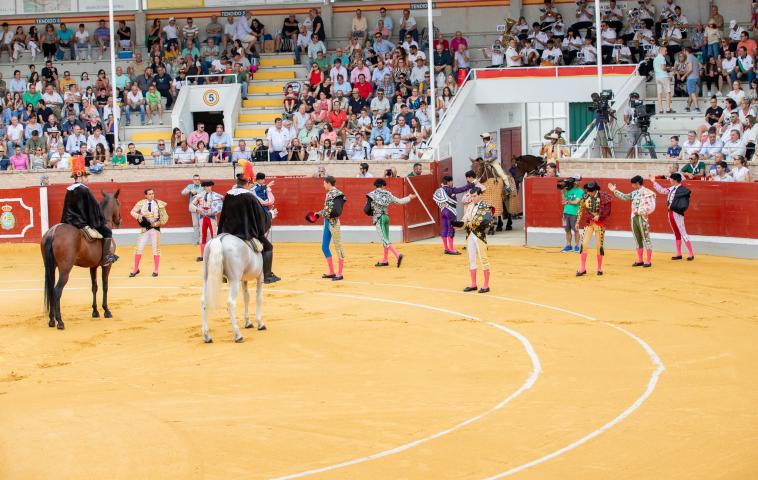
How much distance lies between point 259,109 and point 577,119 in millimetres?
8868

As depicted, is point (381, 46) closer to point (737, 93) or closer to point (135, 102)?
point (135, 102)

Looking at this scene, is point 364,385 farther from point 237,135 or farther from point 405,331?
point 237,135

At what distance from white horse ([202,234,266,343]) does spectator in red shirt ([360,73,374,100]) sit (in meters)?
16.6

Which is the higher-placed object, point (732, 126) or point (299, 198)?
point (732, 126)

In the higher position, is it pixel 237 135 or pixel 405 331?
pixel 237 135

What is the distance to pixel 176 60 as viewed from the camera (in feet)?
118

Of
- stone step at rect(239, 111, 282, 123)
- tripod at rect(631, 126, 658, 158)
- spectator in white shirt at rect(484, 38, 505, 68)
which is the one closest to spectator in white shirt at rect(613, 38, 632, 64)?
spectator in white shirt at rect(484, 38, 505, 68)

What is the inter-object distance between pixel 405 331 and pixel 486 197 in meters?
10.7

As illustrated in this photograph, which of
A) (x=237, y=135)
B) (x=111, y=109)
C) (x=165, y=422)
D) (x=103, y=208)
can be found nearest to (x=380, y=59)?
(x=237, y=135)

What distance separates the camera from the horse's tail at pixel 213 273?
15.5m

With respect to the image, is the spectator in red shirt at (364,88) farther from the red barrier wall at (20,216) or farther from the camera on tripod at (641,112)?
the red barrier wall at (20,216)

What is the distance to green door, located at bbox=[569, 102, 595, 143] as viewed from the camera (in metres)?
33.5

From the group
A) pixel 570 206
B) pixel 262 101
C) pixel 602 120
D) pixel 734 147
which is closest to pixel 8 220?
pixel 262 101

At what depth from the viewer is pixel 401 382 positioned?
45.4 feet
